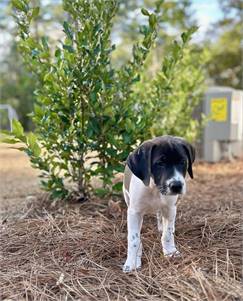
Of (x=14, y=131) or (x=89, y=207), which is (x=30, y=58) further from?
(x=89, y=207)

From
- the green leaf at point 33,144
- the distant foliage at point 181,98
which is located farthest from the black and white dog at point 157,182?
the distant foliage at point 181,98

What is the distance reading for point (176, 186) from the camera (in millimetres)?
3049

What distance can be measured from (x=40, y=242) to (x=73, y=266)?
2.36 feet

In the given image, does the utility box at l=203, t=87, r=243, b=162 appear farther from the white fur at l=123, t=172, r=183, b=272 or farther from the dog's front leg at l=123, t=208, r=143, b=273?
the dog's front leg at l=123, t=208, r=143, b=273

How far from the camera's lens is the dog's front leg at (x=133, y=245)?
Result: 3.42 m

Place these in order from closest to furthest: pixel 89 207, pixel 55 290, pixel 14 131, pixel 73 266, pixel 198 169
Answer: pixel 55 290 < pixel 73 266 < pixel 14 131 < pixel 89 207 < pixel 198 169

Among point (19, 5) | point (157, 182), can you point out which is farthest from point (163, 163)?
point (19, 5)

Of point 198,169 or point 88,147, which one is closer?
point 88,147

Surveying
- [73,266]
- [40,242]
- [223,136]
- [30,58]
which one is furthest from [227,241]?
[223,136]

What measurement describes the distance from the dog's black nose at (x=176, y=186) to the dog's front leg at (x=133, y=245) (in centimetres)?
60

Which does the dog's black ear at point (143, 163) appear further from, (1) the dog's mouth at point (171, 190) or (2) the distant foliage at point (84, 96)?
(2) the distant foliage at point (84, 96)

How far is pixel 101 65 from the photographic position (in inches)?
188

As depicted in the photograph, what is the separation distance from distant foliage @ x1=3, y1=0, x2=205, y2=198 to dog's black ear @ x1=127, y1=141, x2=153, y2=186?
1.45 meters

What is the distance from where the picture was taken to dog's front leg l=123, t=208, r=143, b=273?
342 cm
